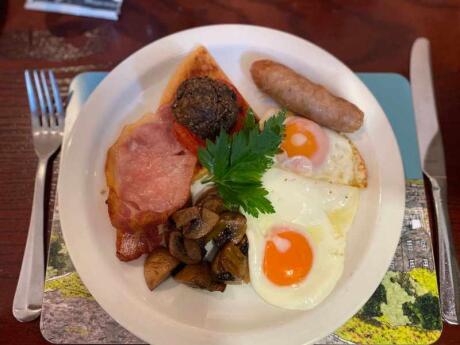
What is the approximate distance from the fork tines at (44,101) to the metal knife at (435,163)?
217 cm

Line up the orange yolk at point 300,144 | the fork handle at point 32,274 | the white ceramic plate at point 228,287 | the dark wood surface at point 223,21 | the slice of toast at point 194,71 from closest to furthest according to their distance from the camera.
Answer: the white ceramic plate at point 228,287 < the fork handle at point 32,274 < the orange yolk at point 300,144 < the slice of toast at point 194,71 < the dark wood surface at point 223,21

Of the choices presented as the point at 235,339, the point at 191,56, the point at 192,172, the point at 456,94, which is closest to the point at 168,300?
the point at 235,339

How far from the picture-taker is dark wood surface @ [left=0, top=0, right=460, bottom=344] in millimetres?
2582

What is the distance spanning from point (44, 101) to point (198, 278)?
1.44 metres

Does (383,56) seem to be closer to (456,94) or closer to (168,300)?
(456,94)

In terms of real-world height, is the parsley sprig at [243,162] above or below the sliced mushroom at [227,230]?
above

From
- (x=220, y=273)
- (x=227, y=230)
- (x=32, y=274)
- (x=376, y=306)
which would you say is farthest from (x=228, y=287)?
(x=32, y=274)

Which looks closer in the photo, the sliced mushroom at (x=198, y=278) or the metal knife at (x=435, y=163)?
the sliced mushroom at (x=198, y=278)

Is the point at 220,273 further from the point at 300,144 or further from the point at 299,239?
the point at 300,144

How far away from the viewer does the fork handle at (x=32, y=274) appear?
2096mm

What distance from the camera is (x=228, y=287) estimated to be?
2.14m

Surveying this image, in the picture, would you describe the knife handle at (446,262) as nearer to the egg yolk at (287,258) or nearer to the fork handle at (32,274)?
the egg yolk at (287,258)

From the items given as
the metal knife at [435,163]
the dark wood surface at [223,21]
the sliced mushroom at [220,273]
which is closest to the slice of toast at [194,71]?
the dark wood surface at [223,21]

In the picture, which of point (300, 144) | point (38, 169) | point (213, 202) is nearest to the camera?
point (213, 202)
